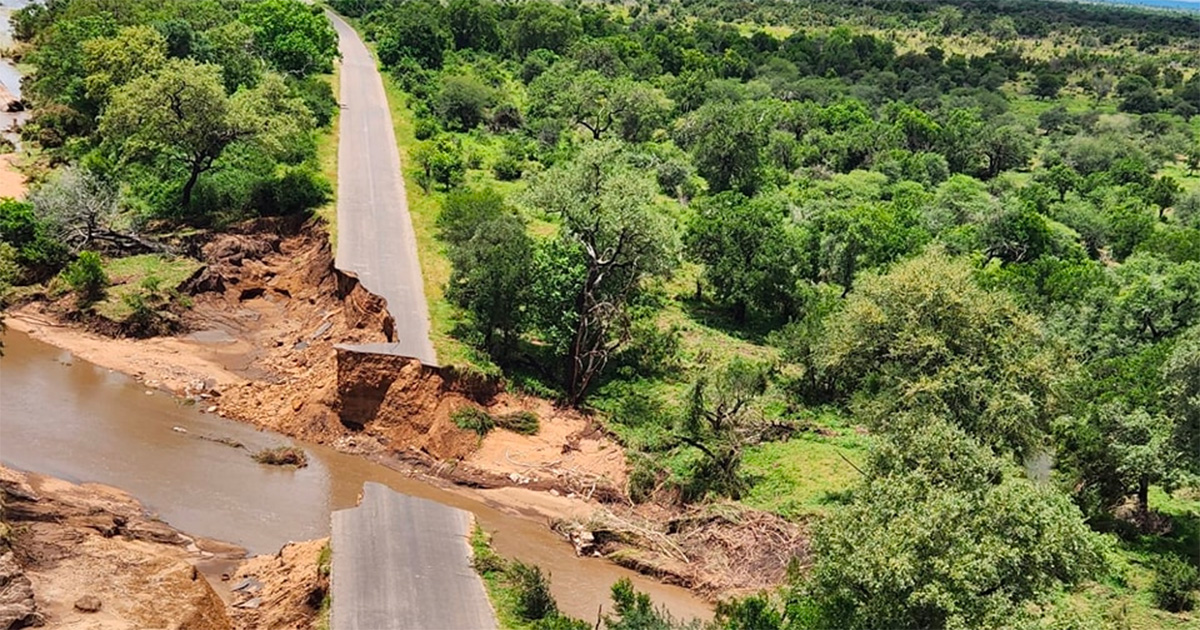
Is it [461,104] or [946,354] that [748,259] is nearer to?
[946,354]

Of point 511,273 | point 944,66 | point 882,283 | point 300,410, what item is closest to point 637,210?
point 511,273

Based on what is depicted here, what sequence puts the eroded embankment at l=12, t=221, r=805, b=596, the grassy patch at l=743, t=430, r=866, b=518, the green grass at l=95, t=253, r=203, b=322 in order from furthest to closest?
the green grass at l=95, t=253, r=203, b=322
the grassy patch at l=743, t=430, r=866, b=518
the eroded embankment at l=12, t=221, r=805, b=596

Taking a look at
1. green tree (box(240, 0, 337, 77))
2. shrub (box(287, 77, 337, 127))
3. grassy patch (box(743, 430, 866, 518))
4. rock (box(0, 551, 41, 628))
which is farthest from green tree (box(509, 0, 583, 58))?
rock (box(0, 551, 41, 628))

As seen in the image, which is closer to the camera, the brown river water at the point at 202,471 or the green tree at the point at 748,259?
the brown river water at the point at 202,471

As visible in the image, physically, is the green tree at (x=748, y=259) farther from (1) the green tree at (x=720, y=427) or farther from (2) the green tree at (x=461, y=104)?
(2) the green tree at (x=461, y=104)

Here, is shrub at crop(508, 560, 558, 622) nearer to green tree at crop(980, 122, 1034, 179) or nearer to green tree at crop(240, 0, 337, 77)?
green tree at crop(240, 0, 337, 77)

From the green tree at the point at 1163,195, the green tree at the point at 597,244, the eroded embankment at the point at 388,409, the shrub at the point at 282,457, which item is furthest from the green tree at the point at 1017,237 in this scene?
the shrub at the point at 282,457

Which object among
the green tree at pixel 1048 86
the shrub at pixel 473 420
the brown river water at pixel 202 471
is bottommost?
the brown river water at pixel 202 471
